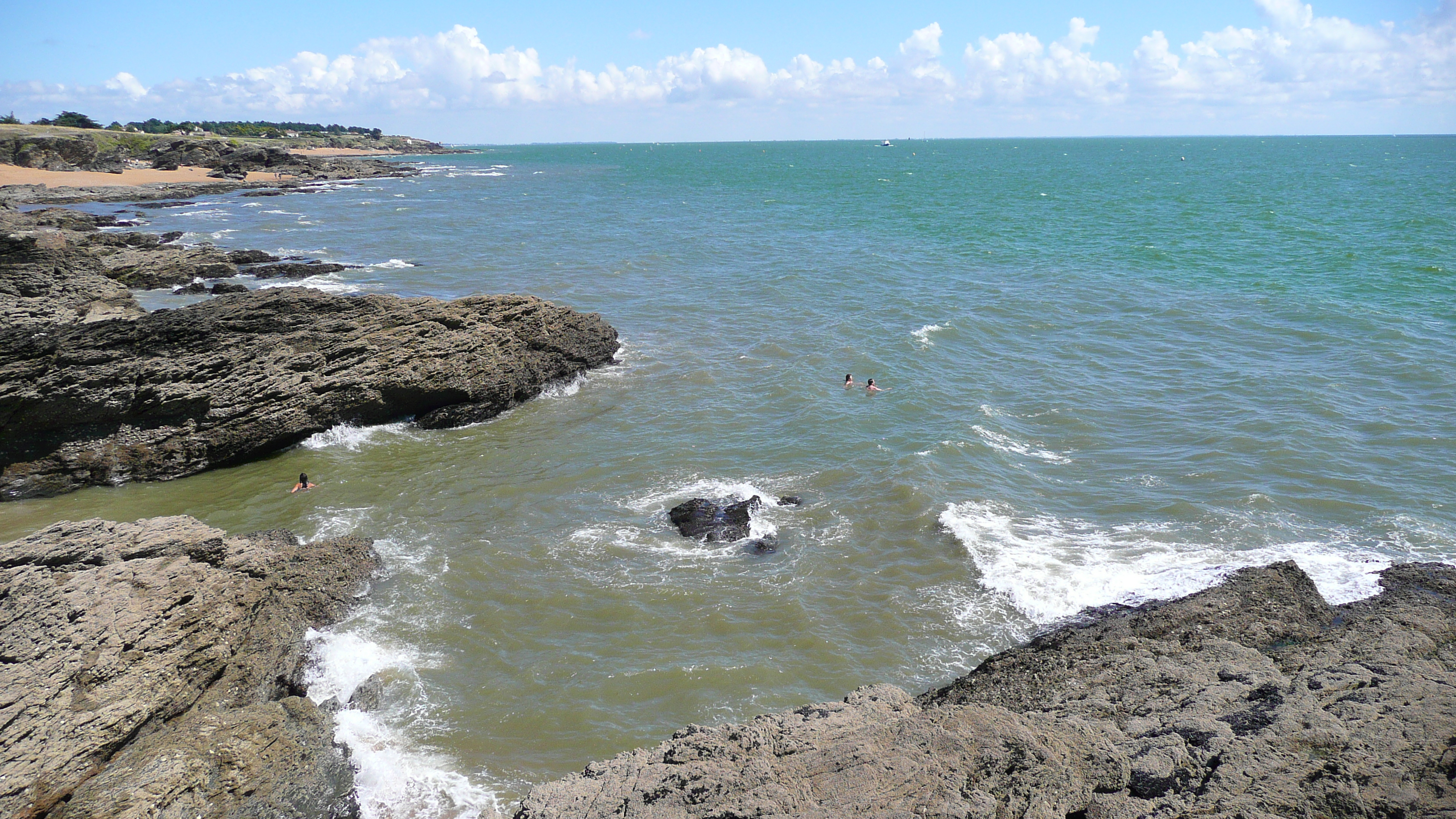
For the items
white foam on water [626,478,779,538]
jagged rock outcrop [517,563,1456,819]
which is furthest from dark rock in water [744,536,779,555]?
jagged rock outcrop [517,563,1456,819]

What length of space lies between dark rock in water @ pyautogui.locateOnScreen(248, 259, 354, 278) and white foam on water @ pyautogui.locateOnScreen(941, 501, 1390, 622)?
→ 107 ft

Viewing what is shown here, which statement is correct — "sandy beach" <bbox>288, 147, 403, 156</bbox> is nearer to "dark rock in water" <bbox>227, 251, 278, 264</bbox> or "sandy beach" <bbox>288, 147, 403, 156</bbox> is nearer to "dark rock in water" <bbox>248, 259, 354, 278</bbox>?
"dark rock in water" <bbox>227, 251, 278, 264</bbox>

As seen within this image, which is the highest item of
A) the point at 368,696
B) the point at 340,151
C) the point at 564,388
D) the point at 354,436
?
the point at 340,151

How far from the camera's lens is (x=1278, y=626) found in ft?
32.5

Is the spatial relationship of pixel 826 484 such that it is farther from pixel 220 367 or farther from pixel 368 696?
pixel 220 367

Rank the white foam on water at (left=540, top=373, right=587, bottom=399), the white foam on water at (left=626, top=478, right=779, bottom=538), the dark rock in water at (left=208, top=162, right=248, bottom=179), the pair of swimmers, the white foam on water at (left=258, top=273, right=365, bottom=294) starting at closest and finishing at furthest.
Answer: the white foam on water at (left=626, top=478, right=779, bottom=538)
the white foam on water at (left=540, top=373, right=587, bottom=399)
the pair of swimmers
the white foam on water at (left=258, top=273, right=365, bottom=294)
the dark rock in water at (left=208, top=162, right=248, bottom=179)

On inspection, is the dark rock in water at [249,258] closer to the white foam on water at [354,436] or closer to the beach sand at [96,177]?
the white foam on water at [354,436]

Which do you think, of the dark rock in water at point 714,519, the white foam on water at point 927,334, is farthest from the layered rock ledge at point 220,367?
the white foam on water at point 927,334

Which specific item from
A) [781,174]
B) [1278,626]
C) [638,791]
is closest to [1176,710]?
[1278,626]

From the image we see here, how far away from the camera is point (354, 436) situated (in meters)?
18.8

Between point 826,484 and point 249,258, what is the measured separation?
1337 inches

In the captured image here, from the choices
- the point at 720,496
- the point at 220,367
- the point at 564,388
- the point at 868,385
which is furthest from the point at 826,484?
the point at 220,367

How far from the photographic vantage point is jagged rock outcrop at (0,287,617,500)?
52.7 feet

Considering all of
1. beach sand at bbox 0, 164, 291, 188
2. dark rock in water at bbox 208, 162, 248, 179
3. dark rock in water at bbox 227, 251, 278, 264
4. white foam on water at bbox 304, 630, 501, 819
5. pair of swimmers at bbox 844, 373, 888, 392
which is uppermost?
dark rock in water at bbox 208, 162, 248, 179
